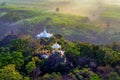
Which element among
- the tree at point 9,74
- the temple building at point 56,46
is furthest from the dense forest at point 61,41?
the temple building at point 56,46

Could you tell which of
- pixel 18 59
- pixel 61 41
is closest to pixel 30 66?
pixel 18 59

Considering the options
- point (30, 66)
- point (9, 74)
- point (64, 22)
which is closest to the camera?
point (9, 74)

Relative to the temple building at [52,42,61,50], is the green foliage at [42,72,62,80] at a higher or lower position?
lower

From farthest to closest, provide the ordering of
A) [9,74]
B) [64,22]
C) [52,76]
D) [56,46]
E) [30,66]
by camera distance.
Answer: [64,22] < [56,46] < [30,66] < [52,76] < [9,74]

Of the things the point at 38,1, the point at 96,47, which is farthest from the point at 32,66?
the point at 38,1

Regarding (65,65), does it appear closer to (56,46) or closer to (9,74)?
(56,46)

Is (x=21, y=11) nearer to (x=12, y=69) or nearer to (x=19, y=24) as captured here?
(x=19, y=24)

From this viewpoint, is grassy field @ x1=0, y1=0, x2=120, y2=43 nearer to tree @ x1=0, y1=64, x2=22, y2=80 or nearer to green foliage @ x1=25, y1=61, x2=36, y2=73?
green foliage @ x1=25, y1=61, x2=36, y2=73

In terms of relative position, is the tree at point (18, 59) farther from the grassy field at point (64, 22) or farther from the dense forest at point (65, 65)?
the grassy field at point (64, 22)

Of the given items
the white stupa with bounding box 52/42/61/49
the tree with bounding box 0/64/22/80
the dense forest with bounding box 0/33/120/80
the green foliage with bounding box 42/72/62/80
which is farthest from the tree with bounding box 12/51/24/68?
the white stupa with bounding box 52/42/61/49
